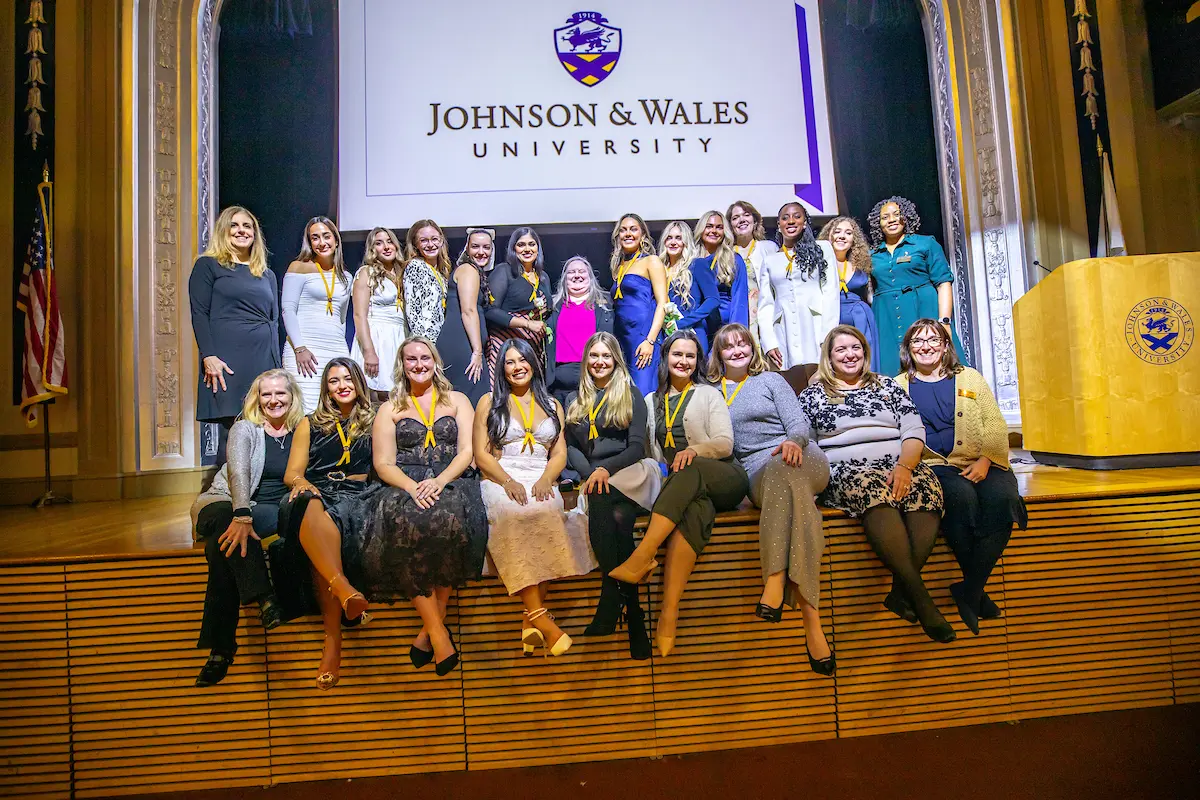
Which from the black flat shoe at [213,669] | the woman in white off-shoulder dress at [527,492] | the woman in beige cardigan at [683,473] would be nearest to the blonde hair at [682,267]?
the woman in beige cardigan at [683,473]

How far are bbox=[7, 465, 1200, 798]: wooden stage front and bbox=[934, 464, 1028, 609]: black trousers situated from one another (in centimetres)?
10

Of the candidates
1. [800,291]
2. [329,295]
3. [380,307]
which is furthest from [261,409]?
[800,291]

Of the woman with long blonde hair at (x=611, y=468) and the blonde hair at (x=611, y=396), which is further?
the blonde hair at (x=611, y=396)

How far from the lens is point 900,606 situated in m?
2.54

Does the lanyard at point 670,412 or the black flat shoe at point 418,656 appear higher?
the lanyard at point 670,412

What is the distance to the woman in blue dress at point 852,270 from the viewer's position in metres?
3.75

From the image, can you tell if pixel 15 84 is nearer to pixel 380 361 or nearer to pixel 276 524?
pixel 380 361

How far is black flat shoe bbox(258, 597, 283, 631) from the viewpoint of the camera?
231 centimetres

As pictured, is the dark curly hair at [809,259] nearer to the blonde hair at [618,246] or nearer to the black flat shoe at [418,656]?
the blonde hair at [618,246]

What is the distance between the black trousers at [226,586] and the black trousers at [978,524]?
7.75 ft

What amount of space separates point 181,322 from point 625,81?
142 inches

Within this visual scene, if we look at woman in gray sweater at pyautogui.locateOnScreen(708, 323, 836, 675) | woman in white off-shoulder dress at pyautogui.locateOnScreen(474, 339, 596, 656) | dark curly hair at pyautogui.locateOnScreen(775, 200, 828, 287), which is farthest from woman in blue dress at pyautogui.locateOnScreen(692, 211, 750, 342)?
woman in white off-shoulder dress at pyautogui.locateOnScreen(474, 339, 596, 656)

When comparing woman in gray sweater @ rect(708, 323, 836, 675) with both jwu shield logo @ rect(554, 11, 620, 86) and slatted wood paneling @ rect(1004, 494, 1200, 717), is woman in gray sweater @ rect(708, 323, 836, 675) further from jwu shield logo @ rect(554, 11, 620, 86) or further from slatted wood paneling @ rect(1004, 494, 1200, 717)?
jwu shield logo @ rect(554, 11, 620, 86)

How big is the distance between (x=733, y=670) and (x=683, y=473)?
0.72m
